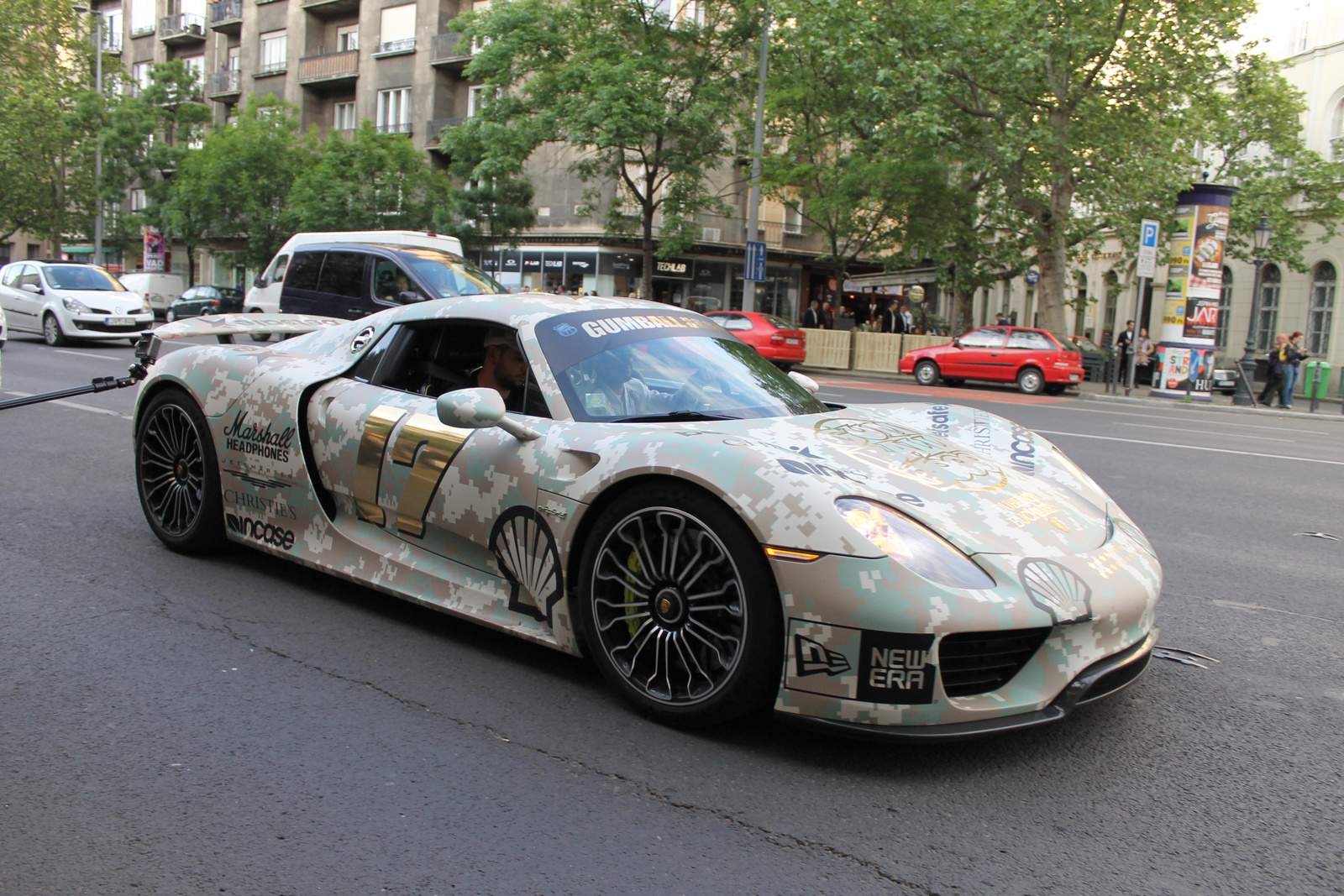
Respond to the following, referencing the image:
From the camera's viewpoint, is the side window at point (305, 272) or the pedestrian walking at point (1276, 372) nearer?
the side window at point (305, 272)

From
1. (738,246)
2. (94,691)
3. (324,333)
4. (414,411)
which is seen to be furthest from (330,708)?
(738,246)

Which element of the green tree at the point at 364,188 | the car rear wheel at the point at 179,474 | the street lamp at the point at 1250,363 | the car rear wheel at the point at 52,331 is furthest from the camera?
the green tree at the point at 364,188

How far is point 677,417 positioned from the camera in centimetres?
358

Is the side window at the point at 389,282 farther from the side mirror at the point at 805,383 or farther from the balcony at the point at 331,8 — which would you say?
the balcony at the point at 331,8

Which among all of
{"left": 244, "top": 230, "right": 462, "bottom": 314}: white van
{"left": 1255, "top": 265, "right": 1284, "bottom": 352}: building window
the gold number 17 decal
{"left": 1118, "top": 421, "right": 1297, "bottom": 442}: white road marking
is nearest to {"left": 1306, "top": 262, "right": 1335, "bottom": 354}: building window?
{"left": 1255, "top": 265, "right": 1284, "bottom": 352}: building window

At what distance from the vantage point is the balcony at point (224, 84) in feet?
160

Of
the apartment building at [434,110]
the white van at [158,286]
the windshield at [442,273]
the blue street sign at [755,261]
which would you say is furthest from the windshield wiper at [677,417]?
the white van at [158,286]

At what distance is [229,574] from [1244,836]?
4.00 meters

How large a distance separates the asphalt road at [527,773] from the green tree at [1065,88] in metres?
22.0

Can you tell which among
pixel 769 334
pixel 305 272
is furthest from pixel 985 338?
pixel 305 272

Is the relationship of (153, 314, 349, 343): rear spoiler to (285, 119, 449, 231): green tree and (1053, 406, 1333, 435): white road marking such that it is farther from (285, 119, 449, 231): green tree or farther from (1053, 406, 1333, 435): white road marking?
(285, 119, 449, 231): green tree

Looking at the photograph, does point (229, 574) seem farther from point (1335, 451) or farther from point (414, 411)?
point (1335, 451)

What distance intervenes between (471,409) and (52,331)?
20459 mm

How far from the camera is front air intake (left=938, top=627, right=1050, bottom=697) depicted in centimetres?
273
